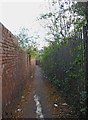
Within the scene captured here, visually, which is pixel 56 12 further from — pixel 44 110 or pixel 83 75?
pixel 83 75

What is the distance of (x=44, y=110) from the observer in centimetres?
781

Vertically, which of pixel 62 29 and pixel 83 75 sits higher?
pixel 62 29

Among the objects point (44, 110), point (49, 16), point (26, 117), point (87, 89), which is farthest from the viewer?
point (49, 16)

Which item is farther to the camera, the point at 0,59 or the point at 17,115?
the point at 17,115

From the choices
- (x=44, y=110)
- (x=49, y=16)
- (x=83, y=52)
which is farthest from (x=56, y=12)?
(x=83, y=52)

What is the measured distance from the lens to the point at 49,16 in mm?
18328

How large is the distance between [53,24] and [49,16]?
27.4 inches

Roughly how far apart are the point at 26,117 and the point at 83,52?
231 cm

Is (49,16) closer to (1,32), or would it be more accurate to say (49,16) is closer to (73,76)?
(73,76)

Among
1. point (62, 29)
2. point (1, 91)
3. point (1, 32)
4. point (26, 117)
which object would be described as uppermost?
point (62, 29)

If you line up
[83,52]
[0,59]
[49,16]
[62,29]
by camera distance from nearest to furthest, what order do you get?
[0,59]
[83,52]
[62,29]
[49,16]

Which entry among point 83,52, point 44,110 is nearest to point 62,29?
point 44,110

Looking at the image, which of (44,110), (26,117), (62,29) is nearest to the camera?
(26,117)

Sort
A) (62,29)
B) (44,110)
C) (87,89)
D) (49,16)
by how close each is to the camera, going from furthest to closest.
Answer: (49,16) → (62,29) → (44,110) → (87,89)
